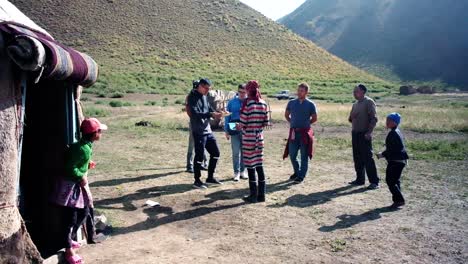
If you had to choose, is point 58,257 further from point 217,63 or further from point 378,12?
point 378,12

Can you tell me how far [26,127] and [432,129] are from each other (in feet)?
45.1

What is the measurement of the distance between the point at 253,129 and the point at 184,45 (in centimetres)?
5149

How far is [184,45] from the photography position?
5672 cm

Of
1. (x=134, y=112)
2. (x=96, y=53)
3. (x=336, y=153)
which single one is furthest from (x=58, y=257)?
(x=96, y=53)

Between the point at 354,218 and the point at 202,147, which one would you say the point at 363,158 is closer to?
the point at 354,218

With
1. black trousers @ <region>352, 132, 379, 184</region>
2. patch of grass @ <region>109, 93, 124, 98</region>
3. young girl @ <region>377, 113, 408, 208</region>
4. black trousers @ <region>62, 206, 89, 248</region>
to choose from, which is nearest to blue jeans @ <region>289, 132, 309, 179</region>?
black trousers @ <region>352, 132, 379, 184</region>

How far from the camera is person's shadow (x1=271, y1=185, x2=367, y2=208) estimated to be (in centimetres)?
711

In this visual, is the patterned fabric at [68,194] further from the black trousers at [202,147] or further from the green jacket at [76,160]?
the black trousers at [202,147]

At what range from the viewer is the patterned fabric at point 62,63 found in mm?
3762

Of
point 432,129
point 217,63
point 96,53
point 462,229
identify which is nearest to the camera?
point 462,229

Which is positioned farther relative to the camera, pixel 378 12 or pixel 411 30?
pixel 378 12

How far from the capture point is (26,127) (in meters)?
5.03

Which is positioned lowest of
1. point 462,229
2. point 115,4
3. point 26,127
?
point 462,229

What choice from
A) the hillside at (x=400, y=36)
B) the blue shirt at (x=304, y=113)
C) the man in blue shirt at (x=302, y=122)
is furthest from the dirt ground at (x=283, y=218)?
the hillside at (x=400, y=36)
